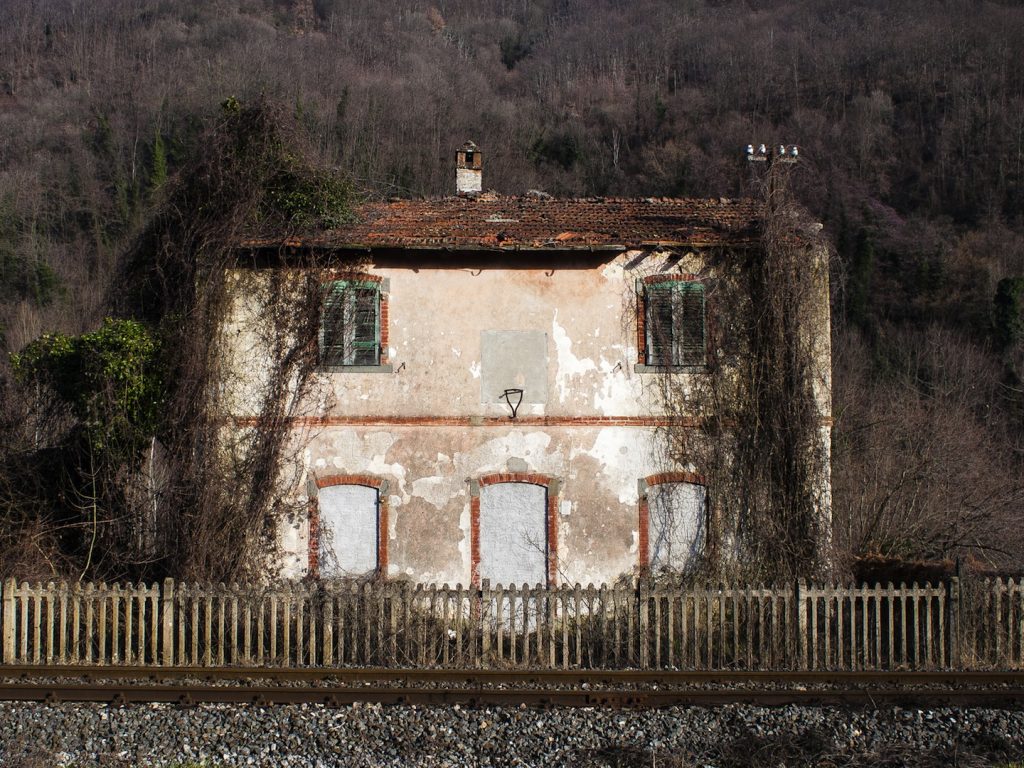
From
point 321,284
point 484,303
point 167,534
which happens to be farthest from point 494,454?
point 167,534

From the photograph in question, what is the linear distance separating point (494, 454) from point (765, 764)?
841 cm

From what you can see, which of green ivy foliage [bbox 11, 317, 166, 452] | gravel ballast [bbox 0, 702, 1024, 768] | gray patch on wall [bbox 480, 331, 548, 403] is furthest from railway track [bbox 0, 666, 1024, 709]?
gray patch on wall [bbox 480, 331, 548, 403]

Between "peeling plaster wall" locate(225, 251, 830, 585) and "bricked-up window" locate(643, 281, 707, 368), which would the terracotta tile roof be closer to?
"peeling plaster wall" locate(225, 251, 830, 585)

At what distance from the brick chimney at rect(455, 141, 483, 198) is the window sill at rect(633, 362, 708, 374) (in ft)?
18.6

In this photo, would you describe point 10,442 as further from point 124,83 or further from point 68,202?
point 124,83

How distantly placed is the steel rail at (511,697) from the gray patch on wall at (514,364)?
6.61 metres

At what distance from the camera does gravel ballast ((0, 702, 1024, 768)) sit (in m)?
8.77

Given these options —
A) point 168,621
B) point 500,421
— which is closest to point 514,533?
point 500,421

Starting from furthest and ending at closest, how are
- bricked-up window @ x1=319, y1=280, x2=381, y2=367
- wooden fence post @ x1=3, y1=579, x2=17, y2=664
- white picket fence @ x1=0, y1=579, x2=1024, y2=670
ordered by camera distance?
1. bricked-up window @ x1=319, y1=280, x2=381, y2=367
2. wooden fence post @ x1=3, y1=579, x2=17, y2=664
3. white picket fence @ x1=0, y1=579, x2=1024, y2=670

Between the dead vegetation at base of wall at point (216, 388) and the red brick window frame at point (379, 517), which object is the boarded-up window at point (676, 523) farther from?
the dead vegetation at base of wall at point (216, 388)

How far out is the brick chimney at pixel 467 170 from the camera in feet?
65.5

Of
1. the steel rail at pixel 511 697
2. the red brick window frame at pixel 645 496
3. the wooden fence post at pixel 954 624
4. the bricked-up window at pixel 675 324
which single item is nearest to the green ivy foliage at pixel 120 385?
the steel rail at pixel 511 697

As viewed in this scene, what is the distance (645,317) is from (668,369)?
0.97 meters

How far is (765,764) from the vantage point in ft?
28.1
